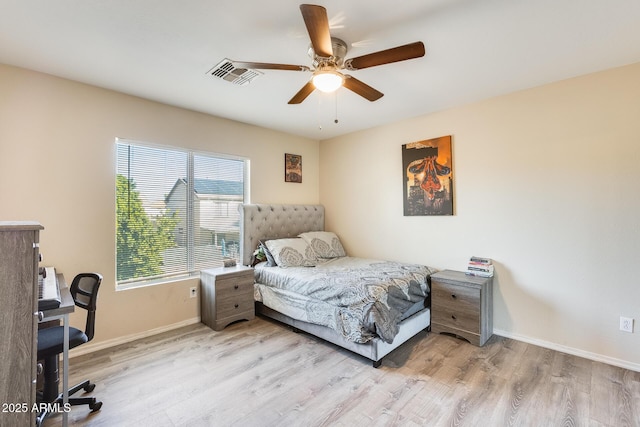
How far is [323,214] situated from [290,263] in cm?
145

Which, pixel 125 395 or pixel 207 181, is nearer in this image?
pixel 125 395

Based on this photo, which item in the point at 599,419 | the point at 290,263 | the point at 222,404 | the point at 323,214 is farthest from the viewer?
the point at 323,214

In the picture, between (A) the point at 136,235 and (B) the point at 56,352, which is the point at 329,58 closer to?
(B) the point at 56,352

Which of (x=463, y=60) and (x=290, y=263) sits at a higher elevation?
(x=463, y=60)

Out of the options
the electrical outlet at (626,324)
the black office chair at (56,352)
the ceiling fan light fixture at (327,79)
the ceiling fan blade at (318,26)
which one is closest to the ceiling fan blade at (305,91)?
the ceiling fan light fixture at (327,79)

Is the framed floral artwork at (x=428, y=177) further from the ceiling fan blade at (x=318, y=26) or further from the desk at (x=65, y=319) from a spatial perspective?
the desk at (x=65, y=319)

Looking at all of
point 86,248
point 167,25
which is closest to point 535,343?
point 167,25

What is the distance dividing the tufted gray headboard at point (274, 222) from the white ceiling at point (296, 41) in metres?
1.53

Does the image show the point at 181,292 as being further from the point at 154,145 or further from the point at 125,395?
the point at 154,145

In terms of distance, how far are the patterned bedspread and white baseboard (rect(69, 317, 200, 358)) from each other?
86cm

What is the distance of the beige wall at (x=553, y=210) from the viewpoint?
2.39 meters

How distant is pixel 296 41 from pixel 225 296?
8.54 feet

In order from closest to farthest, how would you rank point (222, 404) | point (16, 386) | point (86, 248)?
1. point (16, 386)
2. point (222, 404)
3. point (86, 248)

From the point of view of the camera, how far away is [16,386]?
1292 mm
